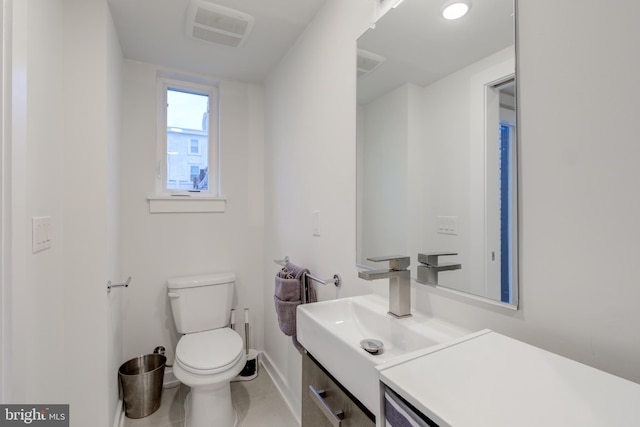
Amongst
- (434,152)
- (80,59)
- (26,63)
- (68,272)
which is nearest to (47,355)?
(68,272)

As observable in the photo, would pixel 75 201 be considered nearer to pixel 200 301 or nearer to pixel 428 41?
pixel 200 301

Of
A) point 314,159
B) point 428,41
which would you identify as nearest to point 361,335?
point 314,159

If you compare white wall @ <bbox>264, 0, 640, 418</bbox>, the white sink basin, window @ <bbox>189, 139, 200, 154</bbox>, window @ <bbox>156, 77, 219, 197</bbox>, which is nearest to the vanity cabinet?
the white sink basin

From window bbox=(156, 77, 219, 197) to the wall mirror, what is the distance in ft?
5.20

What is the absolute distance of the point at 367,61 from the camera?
127 cm

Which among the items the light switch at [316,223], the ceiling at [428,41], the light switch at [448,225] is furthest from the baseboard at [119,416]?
the ceiling at [428,41]

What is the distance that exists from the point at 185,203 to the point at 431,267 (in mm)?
1925

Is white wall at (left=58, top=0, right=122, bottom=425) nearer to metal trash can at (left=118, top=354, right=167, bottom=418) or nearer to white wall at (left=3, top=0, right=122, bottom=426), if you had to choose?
white wall at (left=3, top=0, right=122, bottom=426)

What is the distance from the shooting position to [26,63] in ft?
3.29

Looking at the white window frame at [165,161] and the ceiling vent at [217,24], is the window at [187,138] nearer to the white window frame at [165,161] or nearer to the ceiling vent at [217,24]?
the white window frame at [165,161]

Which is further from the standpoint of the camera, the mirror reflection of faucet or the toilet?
the toilet

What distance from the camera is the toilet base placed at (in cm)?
169

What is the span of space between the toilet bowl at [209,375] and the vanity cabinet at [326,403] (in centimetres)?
74

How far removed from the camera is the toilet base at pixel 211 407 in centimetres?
169
